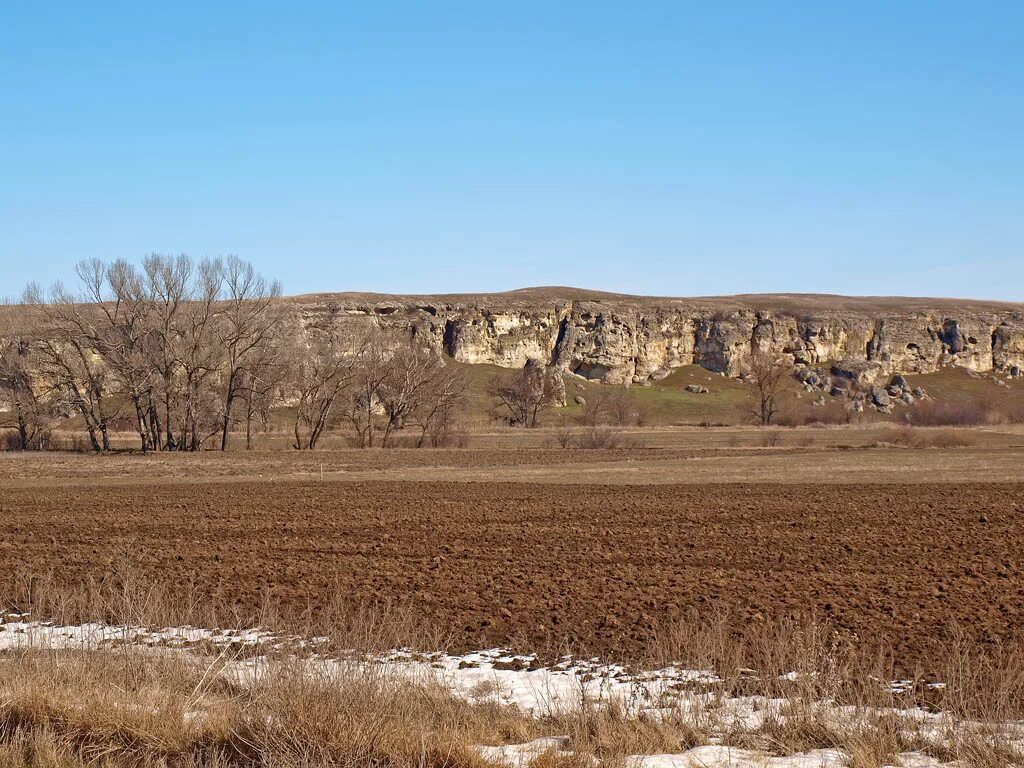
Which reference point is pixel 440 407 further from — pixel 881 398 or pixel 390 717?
pixel 881 398

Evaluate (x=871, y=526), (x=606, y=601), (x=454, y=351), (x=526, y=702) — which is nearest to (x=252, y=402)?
(x=871, y=526)

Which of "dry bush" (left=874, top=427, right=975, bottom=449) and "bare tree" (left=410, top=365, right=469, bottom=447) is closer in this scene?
"dry bush" (left=874, top=427, right=975, bottom=449)

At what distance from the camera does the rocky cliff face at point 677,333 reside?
5645 inches

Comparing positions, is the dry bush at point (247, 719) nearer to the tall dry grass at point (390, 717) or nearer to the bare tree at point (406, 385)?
the tall dry grass at point (390, 717)

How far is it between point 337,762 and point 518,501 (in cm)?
2266

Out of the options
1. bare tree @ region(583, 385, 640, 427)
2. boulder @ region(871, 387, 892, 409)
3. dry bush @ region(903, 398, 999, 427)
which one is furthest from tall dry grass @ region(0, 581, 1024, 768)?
boulder @ region(871, 387, 892, 409)

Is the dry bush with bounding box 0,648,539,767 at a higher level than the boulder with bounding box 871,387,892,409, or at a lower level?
higher

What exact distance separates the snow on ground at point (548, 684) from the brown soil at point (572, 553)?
0.96 meters

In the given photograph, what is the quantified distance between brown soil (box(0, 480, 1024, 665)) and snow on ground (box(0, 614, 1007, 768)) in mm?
961

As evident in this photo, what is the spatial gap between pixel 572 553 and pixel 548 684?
33.2 ft

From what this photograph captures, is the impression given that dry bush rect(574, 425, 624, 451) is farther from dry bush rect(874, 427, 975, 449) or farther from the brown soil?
the brown soil

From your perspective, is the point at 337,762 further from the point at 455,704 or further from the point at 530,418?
the point at 530,418

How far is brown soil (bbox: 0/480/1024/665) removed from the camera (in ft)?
43.5

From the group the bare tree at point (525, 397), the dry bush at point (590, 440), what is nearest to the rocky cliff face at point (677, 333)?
the bare tree at point (525, 397)
